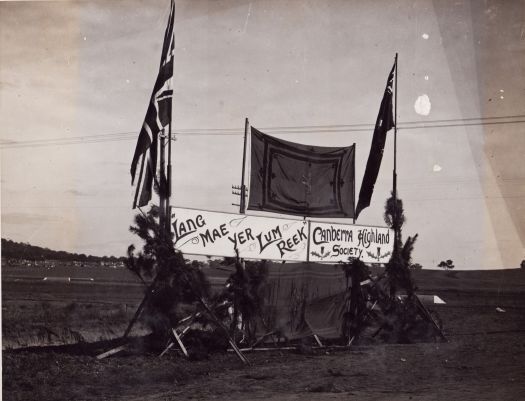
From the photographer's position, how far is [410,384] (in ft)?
26.5

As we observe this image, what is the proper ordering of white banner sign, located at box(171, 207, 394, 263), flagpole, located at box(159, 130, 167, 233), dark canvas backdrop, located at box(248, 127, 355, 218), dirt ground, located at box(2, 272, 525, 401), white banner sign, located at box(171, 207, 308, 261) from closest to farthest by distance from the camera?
dirt ground, located at box(2, 272, 525, 401), flagpole, located at box(159, 130, 167, 233), white banner sign, located at box(171, 207, 308, 261), white banner sign, located at box(171, 207, 394, 263), dark canvas backdrop, located at box(248, 127, 355, 218)

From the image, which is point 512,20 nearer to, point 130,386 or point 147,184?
point 147,184

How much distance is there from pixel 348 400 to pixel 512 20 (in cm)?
624

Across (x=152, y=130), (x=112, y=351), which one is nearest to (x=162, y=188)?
(x=152, y=130)

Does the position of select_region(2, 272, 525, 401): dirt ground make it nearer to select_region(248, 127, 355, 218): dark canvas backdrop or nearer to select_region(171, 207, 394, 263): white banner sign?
select_region(171, 207, 394, 263): white banner sign

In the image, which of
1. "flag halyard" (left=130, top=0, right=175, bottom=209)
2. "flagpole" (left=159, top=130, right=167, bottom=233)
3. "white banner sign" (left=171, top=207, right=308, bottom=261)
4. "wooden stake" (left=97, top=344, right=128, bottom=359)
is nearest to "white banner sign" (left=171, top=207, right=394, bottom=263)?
"white banner sign" (left=171, top=207, right=308, bottom=261)

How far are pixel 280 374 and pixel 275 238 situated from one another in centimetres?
313

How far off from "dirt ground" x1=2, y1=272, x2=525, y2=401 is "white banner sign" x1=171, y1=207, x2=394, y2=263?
194 cm

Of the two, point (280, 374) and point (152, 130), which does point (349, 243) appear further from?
point (152, 130)

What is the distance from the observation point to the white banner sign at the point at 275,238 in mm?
9906

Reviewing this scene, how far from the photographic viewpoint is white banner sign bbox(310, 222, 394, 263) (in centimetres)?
1155

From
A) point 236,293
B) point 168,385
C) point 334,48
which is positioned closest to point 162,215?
point 236,293

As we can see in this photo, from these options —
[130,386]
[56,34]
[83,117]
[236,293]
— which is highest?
[56,34]

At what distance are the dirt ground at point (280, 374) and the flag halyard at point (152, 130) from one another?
272cm
